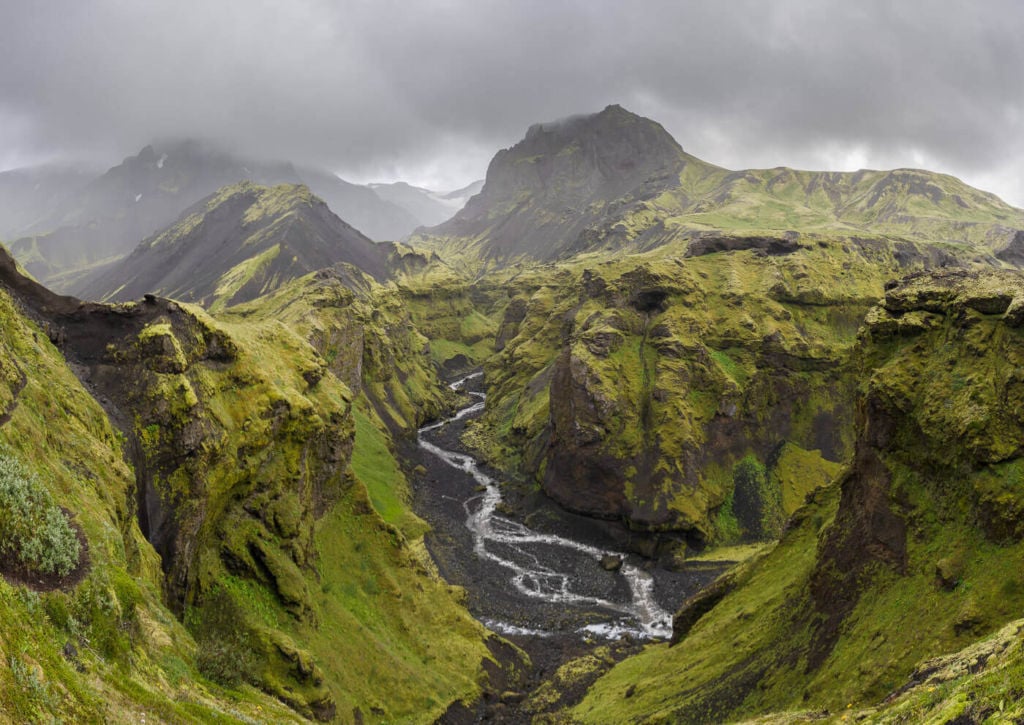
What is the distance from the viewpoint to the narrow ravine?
1777 inches

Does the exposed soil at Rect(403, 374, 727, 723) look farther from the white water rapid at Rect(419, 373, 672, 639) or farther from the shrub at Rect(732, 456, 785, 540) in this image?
the shrub at Rect(732, 456, 785, 540)

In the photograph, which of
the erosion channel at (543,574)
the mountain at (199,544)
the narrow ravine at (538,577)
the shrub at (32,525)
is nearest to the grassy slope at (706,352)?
the erosion channel at (543,574)

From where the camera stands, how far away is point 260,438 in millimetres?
26422

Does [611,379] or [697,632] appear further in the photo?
[611,379]

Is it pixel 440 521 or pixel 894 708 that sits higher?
pixel 894 708

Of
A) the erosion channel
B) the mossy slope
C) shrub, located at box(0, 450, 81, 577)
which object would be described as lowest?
the erosion channel

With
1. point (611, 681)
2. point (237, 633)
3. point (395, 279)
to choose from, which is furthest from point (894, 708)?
point (395, 279)

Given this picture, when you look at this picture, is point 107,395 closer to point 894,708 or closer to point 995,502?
point 894,708

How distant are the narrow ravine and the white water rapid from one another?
82mm

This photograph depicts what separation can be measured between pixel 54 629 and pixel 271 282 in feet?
545

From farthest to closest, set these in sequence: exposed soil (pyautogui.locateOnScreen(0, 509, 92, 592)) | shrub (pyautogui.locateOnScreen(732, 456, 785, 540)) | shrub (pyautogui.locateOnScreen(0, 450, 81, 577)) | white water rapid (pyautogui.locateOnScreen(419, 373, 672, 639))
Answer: shrub (pyautogui.locateOnScreen(732, 456, 785, 540)), white water rapid (pyautogui.locateOnScreen(419, 373, 672, 639)), shrub (pyautogui.locateOnScreen(0, 450, 81, 577)), exposed soil (pyautogui.locateOnScreen(0, 509, 92, 592))

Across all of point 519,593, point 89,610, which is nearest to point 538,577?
point 519,593

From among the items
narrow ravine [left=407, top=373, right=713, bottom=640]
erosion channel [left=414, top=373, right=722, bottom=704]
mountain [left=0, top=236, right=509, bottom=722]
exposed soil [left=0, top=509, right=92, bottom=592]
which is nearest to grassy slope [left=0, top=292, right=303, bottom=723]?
mountain [left=0, top=236, right=509, bottom=722]

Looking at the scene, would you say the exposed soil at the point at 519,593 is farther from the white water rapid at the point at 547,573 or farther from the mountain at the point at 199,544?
the mountain at the point at 199,544
